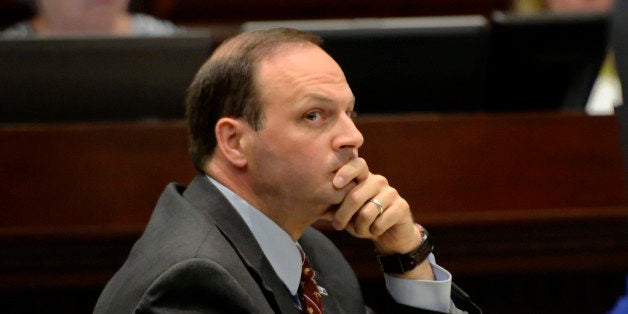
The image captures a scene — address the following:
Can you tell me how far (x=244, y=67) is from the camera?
1221mm

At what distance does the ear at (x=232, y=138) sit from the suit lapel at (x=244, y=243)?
0.05 metres

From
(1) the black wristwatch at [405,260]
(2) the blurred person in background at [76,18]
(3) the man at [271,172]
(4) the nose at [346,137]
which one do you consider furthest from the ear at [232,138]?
(2) the blurred person in background at [76,18]

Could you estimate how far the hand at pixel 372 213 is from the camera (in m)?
1.22

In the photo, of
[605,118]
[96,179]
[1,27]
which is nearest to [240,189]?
[96,179]

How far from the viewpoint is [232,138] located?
122 cm

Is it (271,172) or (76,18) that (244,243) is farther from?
(76,18)

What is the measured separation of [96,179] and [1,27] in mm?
1351

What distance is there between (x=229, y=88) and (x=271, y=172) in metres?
0.12

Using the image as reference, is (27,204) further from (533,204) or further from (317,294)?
(533,204)

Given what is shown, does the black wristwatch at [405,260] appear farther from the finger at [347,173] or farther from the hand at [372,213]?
the finger at [347,173]

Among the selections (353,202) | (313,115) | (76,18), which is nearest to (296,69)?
(313,115)

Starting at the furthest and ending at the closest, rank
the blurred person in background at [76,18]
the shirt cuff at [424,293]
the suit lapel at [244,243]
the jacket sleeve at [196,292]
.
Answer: the blurred person in background at [76,18]
the shirt cuff at [424,293]
the suit lapel at [244,243]
the jacket sleeve at [196,292]

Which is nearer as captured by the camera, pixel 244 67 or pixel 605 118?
pixel 244 67

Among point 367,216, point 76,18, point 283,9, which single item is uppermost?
point 283,9
